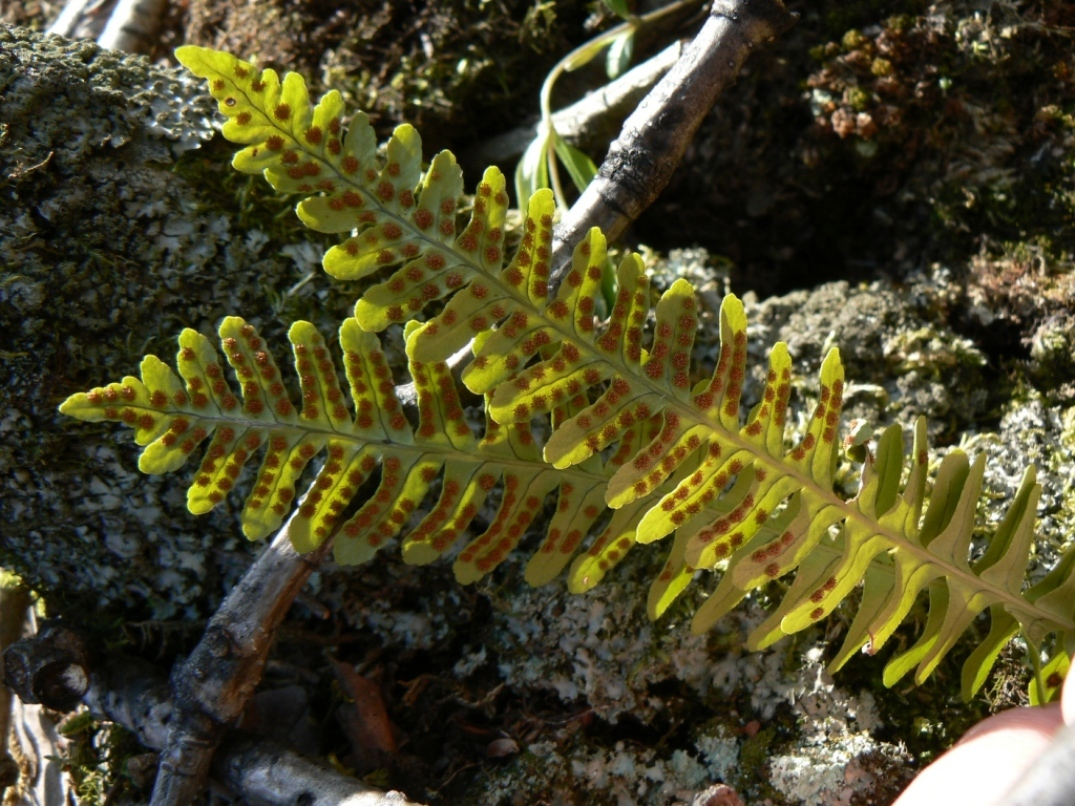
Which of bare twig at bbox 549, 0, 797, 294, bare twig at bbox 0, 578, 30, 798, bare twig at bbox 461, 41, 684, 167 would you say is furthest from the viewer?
bare twig at bbox 461, 41, 684, 167

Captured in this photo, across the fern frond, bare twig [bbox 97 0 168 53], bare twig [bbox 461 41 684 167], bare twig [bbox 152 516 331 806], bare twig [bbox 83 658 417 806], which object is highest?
bare twig [bbox 97 0 168 53]

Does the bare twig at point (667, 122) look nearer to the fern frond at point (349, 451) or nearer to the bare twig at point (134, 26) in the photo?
the fern frond at point (349, 451)

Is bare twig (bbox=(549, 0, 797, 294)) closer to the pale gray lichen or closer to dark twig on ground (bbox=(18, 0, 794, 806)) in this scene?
dark twig on ground (bbox=(18, 0, 794, 806))

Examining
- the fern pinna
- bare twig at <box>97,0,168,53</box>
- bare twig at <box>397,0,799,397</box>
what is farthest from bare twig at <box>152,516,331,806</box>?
bare twig at <box>97,0,168,53</box>

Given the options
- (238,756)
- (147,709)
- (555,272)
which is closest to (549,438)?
(555,272)

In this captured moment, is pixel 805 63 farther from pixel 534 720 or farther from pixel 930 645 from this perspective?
pixel 534 720

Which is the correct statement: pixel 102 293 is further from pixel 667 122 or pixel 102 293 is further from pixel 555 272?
pixel 667 122

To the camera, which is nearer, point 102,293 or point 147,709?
point 147,709
